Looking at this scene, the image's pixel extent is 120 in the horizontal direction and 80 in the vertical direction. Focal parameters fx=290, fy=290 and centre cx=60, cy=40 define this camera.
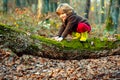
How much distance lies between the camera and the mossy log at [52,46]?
5.66 metres

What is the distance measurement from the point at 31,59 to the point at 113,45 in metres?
→ 2.08

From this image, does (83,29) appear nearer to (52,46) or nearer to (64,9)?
(64,9)

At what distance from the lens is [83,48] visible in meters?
6.29

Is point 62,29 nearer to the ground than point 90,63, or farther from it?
farther from it

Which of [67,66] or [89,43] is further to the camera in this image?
[67,66]

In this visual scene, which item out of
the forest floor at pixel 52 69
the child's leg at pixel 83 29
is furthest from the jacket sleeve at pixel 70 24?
the forest floor at pixel 52 69

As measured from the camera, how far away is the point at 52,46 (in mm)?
5977

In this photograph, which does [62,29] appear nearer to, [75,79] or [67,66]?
[67,66]

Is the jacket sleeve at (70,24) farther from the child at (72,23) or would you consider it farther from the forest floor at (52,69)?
the forest floor at (52,69)

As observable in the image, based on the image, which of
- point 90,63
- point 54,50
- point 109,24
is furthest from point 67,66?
point 109,24

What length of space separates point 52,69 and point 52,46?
0.97 m

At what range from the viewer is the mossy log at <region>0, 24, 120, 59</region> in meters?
5.66

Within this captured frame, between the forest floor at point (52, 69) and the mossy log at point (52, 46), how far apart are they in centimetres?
29

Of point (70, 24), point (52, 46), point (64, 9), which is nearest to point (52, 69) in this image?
point (52, 46)
